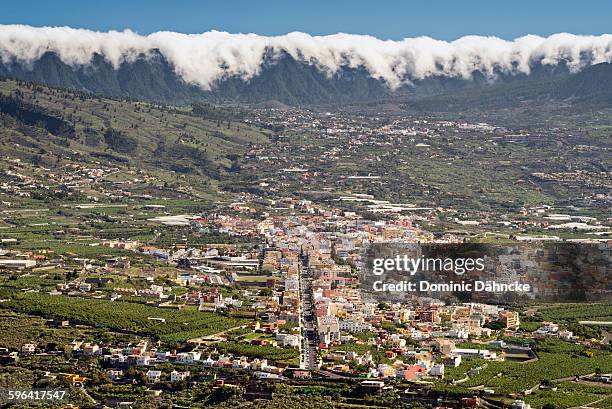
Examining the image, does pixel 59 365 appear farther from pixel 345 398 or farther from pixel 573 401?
pixel 573 401

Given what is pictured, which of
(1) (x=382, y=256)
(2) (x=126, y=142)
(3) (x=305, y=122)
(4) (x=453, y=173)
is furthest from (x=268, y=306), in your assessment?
(3) (x=305, y=122)

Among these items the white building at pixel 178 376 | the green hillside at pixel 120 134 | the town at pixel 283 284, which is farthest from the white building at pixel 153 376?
the green hillside at pixel 120 134

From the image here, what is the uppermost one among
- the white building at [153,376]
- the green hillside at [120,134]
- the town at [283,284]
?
the green hillside at [120,134]

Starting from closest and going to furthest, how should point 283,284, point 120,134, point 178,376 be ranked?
point 178,376
point 283,284
point 120,134

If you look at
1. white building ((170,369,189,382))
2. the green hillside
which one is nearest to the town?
white building ((170,369,189,382))

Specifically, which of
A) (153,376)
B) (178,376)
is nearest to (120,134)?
(153,376)

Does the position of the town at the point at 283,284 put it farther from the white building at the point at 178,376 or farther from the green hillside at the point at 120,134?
the green hillside at the point at 120,134

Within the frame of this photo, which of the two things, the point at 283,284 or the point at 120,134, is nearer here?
the point at 283,284

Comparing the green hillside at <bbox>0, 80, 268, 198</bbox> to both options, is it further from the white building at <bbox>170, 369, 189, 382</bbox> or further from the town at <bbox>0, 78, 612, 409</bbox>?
the white building at <bbox>170, 369, 189, 382</bbox>

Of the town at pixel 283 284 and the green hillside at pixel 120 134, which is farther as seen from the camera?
the green hillside at pixel 120 134

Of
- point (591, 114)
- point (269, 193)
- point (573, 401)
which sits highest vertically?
point (591, 114)

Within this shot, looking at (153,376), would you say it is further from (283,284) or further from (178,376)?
(283,284)
